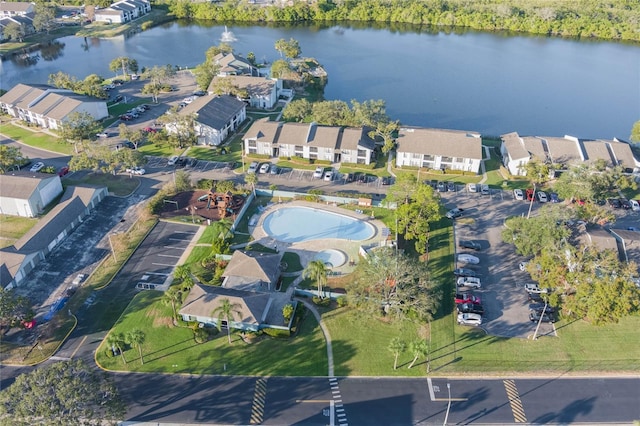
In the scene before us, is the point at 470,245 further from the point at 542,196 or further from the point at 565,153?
the point at 565,153

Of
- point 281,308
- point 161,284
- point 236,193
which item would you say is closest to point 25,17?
point 236,193

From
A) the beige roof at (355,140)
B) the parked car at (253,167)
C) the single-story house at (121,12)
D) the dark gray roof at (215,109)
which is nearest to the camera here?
the parked car at (253,167)

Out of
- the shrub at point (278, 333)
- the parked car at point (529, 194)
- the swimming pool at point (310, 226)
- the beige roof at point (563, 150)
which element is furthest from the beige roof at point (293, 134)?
the beige roof at point (563, 150)

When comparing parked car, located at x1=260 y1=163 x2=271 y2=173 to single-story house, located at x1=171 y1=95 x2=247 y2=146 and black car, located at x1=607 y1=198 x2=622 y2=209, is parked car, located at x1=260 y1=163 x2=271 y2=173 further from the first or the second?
black car, located at x1=607 y1=198 x2=622 y2=209

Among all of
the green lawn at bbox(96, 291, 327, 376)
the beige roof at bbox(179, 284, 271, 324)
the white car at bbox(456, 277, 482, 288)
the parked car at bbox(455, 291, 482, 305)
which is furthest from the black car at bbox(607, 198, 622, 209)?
the beige roof at bbox(179, 284, 271, 324)

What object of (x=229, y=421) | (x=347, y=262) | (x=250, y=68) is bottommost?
(x=229, y=421)

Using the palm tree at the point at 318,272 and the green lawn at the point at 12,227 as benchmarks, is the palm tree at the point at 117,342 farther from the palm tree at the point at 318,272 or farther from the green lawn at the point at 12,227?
the green lawn at the point at 12,227

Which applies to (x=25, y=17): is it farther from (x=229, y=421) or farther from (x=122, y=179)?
(x=229, y=421)

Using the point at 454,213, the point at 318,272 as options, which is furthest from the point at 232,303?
the point at 454,213
